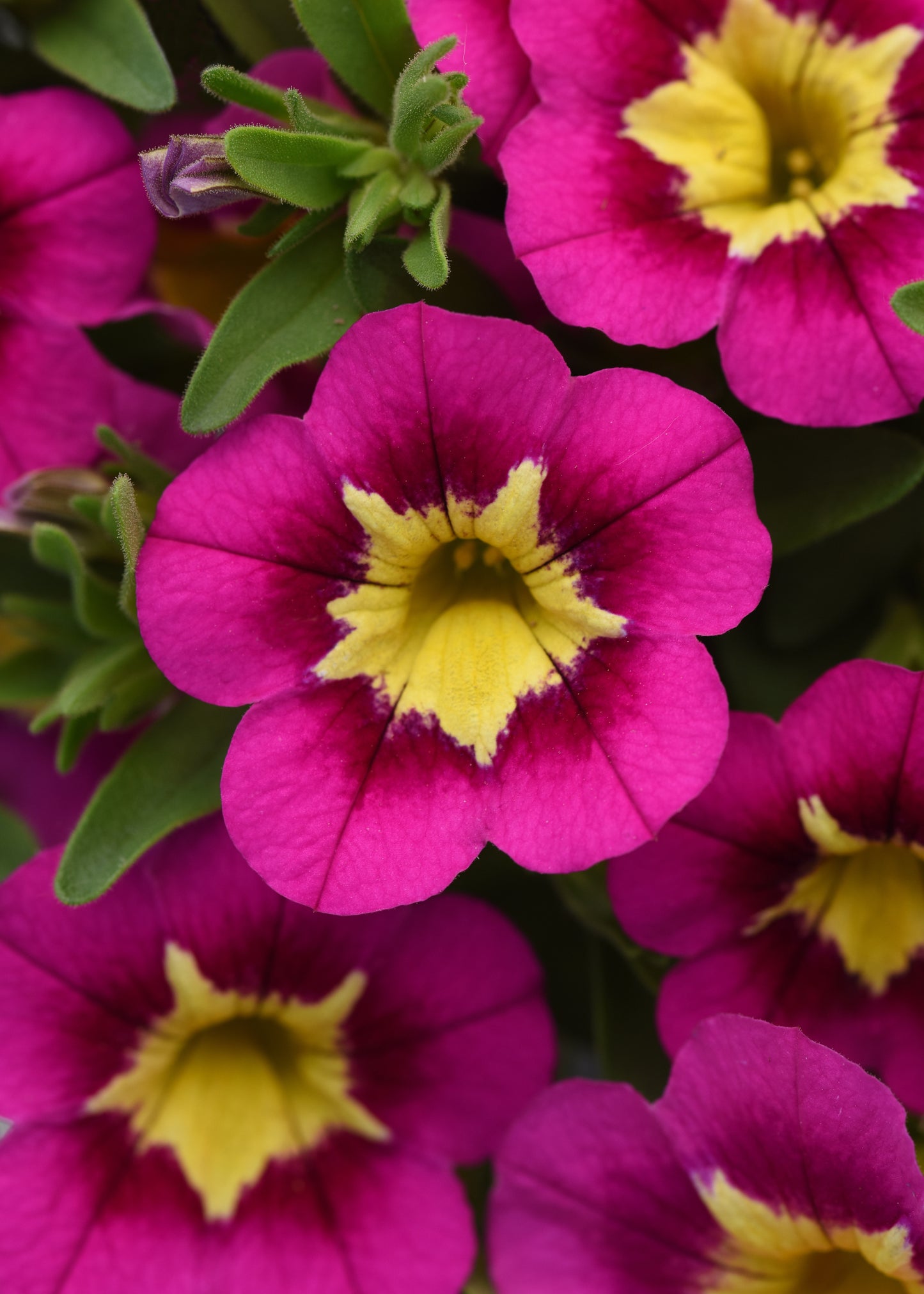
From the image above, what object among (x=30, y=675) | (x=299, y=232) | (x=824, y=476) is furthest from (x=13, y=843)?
(x=824, y=476)

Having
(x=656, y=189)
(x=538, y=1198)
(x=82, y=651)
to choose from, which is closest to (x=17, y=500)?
(x=82, y=651)

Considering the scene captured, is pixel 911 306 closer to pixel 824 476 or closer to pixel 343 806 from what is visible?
pixel 824 476

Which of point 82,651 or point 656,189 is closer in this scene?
point 656,189

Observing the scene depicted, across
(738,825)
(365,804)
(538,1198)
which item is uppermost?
(365,804)

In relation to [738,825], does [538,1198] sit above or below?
below

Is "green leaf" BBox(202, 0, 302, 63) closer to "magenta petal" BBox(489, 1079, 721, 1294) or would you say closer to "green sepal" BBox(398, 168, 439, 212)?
"green sepal" BBox(398, 168, 439, 212)

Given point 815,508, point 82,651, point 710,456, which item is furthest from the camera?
point 82,651

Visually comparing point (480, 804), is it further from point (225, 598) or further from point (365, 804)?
point (225, 598)
